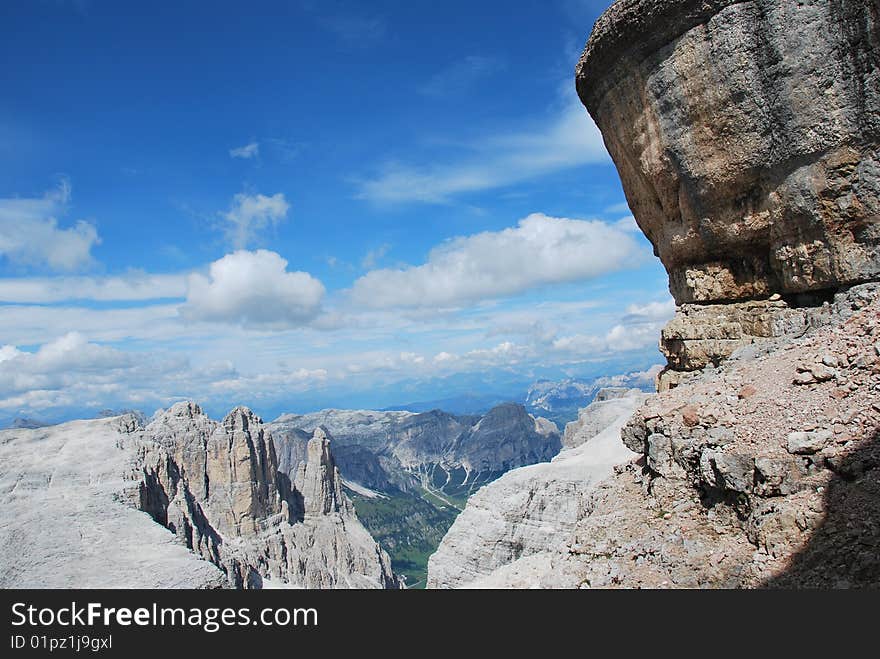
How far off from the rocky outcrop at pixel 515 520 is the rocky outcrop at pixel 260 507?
50.2 metres

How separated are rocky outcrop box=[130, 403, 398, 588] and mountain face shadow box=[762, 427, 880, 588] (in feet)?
328

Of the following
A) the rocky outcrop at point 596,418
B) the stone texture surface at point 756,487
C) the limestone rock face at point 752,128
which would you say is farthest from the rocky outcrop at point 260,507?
the limestone rock face at point 752,128

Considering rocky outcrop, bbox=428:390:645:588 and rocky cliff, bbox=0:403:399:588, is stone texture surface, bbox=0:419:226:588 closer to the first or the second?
rocky cliff, bbox=0:403:399:588

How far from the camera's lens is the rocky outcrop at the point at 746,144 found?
14.9 meters

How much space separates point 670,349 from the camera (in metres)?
20.5

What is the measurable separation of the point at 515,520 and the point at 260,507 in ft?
258

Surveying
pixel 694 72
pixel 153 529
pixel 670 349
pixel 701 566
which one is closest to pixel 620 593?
pixel 701 566

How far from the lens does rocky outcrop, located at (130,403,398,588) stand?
11300 cm

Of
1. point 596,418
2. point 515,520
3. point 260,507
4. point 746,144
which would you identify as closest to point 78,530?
point 515,520

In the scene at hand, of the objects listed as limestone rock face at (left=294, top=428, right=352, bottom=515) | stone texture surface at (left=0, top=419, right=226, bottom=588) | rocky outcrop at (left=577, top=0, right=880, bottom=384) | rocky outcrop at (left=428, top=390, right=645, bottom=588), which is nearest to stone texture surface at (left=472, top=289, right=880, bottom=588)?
rocky outcrop at (left=577, top=0, right=880, bottom=384)

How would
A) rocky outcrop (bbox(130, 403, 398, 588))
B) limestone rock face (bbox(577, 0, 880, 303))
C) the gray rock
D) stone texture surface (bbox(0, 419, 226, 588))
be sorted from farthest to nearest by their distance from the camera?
rocky outcrop (bbox(130, 403, 398, 588)) < stone texture surface (bbox(0, 419, 226, 588)) < limestone rock face (bbox(577, 0, 880, 303)) < the gray rock

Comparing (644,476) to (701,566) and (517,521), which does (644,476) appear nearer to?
(701,566)

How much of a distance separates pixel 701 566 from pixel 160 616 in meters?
10.3

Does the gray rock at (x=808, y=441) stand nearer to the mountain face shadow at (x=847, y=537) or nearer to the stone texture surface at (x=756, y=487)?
the stone texture surface at (x=756, y=487)
